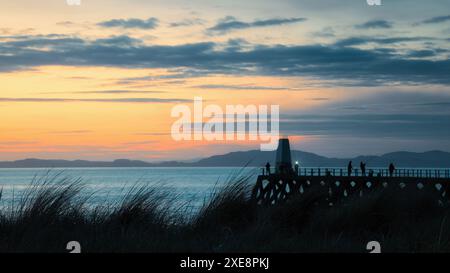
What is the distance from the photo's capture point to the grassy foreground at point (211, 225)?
10.0m

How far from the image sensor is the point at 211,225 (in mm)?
11828

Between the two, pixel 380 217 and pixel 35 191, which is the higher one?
pixel 35 191

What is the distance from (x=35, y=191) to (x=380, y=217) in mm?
7324

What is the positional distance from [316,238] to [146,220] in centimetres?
303

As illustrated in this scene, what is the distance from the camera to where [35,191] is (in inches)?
441

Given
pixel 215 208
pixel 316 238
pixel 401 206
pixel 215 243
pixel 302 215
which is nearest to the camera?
pixel 215 243

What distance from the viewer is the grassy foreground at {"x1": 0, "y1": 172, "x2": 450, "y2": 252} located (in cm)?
1003
